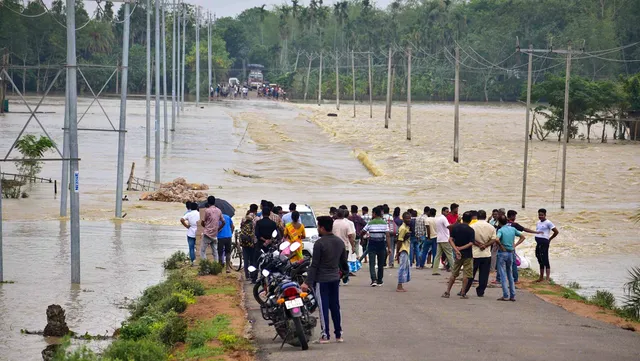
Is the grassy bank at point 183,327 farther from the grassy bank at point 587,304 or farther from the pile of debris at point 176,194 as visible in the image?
the pile of debris at point 176,194

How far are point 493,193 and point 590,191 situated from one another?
18.2 feet

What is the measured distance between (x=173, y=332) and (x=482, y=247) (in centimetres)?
655

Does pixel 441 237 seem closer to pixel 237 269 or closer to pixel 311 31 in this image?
pixel 237 269

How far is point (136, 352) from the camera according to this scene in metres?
11.7

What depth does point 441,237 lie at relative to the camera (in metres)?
21.3

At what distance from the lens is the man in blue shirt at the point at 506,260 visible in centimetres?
1778

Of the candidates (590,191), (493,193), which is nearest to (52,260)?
(493,193)

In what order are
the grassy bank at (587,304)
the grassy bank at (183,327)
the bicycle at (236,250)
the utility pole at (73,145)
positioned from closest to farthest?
the grassy bank at (183,327) → the grassy bank at (587,304) → the utility pole at (73,145) → the bicycle at (236,250)

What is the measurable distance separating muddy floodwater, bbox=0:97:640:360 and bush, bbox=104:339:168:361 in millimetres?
2901

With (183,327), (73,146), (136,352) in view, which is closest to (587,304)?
(183,327)

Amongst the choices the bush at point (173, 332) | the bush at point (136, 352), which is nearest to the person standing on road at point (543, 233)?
the bush at point (173, 332)

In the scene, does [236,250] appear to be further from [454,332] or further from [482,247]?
[454,332]

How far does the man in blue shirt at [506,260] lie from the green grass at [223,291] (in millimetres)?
4737

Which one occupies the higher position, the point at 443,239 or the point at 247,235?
the point at 247,235
